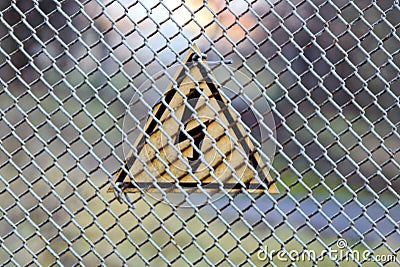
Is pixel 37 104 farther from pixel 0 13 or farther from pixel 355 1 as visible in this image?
pixel 355 1

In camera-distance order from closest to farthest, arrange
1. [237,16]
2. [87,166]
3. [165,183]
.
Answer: [237,16] → [165,183] → [87,166]

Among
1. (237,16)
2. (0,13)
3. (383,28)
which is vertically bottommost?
(0,13)

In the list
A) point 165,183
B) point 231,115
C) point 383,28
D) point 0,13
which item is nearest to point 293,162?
point 231,115

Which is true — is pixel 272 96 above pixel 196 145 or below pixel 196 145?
above

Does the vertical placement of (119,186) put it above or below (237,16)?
below

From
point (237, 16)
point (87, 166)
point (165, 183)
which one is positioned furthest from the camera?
point (87, 166)

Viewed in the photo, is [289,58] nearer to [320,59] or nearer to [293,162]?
[320,59]

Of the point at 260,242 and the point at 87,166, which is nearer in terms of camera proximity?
the point at 260,242
